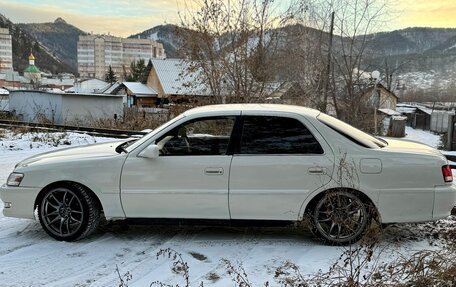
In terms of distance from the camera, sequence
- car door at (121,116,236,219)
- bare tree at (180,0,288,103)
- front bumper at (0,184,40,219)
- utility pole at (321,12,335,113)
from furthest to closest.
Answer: utility pole at (321,12,335,113) < bare tree at (180,0,288,103) < front bumper at (0,184,40,219) < car door at (121,116,236,219)

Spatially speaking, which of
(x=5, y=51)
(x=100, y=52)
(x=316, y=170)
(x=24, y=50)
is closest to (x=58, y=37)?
(x=100, y=52)

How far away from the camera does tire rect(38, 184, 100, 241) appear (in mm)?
4871

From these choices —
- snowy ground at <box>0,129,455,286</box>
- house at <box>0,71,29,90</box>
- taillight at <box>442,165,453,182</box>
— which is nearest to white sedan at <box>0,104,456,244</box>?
taillight at <box>442,165,453,182</box>

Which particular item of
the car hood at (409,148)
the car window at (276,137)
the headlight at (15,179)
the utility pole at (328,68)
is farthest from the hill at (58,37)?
the car hood at (409,148)

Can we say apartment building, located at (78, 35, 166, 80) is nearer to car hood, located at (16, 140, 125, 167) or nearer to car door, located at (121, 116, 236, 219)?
car hood, located at (16, 140, 125, 167)

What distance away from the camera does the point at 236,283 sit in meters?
3.76

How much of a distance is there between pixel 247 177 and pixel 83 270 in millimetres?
1869

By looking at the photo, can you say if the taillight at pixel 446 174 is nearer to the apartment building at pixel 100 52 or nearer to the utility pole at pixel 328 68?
the utility pole at pixel 328 68

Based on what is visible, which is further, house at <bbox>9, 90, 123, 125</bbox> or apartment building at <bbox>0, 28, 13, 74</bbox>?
apartment building at <bbox>0, 28, 13, 74</bbox>

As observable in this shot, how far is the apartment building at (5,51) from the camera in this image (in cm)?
12812

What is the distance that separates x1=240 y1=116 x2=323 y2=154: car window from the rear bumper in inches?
51.6

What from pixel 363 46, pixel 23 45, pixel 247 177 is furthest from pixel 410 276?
pixel 23 45

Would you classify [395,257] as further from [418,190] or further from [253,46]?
[253,46]

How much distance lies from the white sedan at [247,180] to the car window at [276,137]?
11mm
